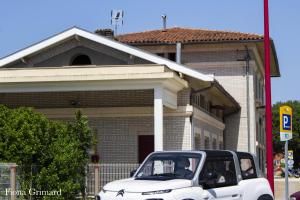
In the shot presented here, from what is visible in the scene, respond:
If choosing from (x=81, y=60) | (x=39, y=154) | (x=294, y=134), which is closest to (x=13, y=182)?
(x=39, y=154)

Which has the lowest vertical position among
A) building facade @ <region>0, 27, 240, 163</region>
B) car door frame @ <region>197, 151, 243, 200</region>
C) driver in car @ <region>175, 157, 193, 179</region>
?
car door frame @ <region>197, 151, 243, 200</region>

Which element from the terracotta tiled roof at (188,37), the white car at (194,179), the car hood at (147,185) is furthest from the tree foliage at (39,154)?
the terracotta tiled roof at (188,37)

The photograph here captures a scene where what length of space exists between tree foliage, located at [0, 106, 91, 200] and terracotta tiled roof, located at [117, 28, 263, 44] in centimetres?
1620

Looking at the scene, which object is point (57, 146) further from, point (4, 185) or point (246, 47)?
point (246, 47)

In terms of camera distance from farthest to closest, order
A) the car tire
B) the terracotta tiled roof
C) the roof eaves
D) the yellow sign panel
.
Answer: the terracotta tiled roof
the roof eaves
the yellow sign panel
the car tire

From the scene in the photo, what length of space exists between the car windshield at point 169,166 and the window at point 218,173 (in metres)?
0.22

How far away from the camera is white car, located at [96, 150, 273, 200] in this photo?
1038cm

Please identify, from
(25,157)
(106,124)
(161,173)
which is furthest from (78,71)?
(161,173)

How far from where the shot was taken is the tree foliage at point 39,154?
1616 cm

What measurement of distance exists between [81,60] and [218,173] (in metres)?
12.7

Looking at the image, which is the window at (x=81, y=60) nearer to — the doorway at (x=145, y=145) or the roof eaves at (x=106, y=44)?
the roof eaves at (x=106, y=44)

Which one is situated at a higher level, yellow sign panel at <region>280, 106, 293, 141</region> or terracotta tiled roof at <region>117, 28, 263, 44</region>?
terracotta tiled roof at <region>117, 28, 263, 44</region>

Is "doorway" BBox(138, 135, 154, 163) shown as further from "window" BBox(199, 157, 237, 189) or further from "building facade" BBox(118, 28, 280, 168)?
"window" BBox(199, 157, 237, 189)

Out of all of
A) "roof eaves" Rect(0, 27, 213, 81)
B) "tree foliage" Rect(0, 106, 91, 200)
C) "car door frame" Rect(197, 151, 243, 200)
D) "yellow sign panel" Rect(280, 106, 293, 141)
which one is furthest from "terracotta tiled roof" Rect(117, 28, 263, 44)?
"car door frame" Rect(197, 151, 243, 200)
